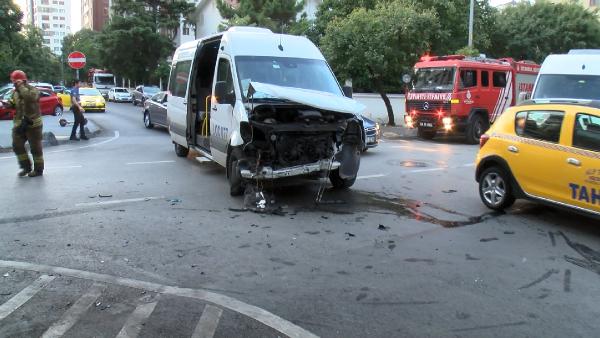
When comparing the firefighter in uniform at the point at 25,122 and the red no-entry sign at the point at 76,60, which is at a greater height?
the red no-entry sign at the point at 76,60

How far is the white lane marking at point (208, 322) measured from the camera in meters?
3.78

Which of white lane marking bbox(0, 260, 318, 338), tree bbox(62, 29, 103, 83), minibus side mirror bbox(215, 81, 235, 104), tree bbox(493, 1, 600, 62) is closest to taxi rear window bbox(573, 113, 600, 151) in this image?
white lane marking bbox(0, 260, 318, 338)

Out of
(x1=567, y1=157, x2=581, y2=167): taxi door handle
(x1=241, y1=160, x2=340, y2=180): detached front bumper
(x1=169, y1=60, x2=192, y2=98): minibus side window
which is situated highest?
(x1=169, y1=60, x2=192, y2=98): minibus side window

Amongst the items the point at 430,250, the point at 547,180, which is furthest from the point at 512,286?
the point at 547,180

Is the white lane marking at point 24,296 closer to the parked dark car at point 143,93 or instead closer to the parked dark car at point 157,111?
the parked dark car at point 157,111

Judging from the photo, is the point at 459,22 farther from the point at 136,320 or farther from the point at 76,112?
the point at 136,320

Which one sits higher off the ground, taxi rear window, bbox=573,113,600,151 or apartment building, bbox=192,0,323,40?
apartment building, bbox=192,0,323,40

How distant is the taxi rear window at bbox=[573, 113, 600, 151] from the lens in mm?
6281

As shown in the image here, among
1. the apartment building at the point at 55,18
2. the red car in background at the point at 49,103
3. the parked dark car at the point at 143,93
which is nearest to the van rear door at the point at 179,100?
the red car in background at the point at 49,103

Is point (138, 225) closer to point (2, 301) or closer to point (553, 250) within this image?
point (2, 301)

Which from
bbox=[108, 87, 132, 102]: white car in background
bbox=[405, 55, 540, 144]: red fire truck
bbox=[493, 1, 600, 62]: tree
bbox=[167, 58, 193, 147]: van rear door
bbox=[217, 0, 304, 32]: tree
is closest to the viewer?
bbox=[167, 58, 193, 147]: van rear door

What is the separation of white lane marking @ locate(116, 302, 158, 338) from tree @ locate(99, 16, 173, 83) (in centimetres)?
4752

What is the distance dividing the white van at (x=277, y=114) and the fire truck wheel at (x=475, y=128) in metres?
9.61

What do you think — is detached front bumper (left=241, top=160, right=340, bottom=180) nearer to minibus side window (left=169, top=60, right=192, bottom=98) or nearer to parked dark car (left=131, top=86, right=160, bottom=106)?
minibus side window (left=169, top=60, right=192, bottom=98)
